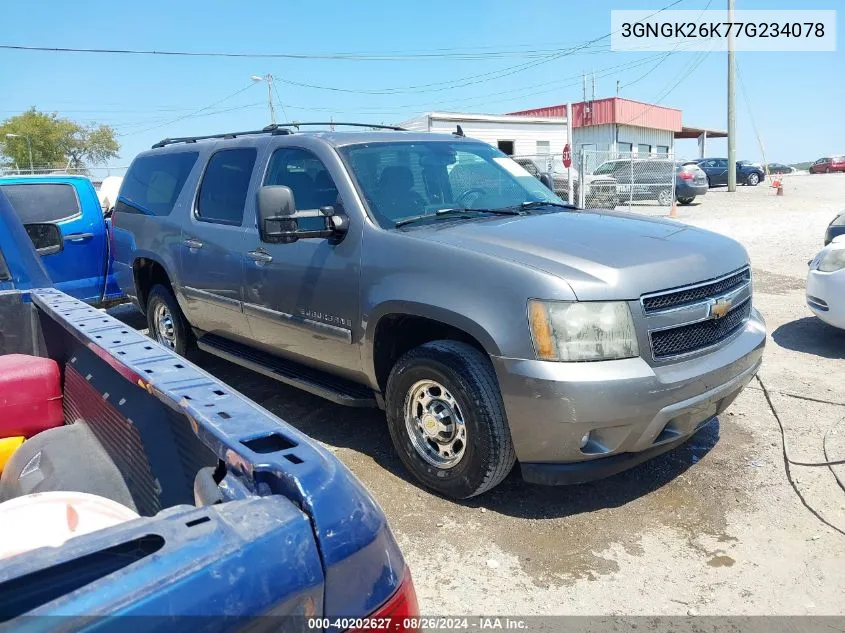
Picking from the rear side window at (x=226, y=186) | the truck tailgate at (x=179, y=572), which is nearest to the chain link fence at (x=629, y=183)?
the rear side window at (x=226, y=186)

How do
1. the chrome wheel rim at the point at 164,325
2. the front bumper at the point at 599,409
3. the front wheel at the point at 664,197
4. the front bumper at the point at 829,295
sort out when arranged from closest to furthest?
1. the front bumper at the point at 599,409
2. the front bumper at the point at 829,295
3. the chrome wheel rim at the point at 164,325
4. the front wheel at the point at 664,197

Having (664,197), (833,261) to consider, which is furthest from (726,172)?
(833,261)

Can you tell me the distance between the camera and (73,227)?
288 inches

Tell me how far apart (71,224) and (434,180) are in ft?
16.2

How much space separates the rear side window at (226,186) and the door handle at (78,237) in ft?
9.73

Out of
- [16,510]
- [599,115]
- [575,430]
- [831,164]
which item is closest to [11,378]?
[16,510]

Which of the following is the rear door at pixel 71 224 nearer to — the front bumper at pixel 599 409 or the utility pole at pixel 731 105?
the front bumper at pixel 599 409

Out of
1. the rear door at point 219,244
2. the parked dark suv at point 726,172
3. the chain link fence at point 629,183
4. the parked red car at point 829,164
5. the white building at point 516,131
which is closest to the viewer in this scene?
the rear door at point 219,244

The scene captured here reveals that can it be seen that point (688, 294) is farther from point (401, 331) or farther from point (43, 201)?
point (43, 201)

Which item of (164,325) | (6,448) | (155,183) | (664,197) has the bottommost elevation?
(164,325)

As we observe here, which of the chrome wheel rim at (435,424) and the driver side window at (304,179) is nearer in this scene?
the chrome wheel rim at (435,424)

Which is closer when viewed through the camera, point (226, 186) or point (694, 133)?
point (226, 186)

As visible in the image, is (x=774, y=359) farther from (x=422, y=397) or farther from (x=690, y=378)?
(x=422, y=397)

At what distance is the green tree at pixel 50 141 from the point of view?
Result: 55656 millimetres
